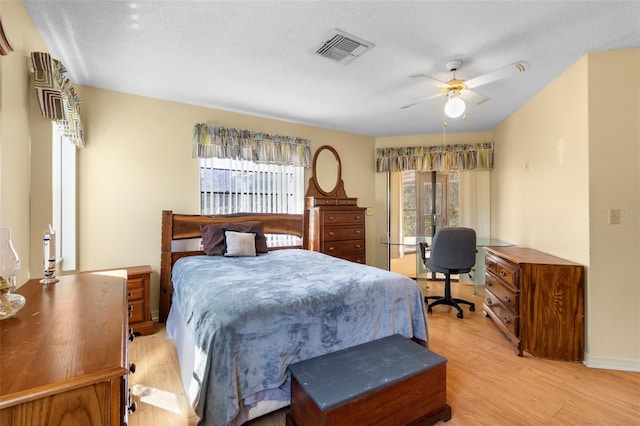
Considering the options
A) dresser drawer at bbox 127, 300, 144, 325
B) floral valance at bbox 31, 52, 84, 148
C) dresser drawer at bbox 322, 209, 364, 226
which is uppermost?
floral valance at bbox 31, 52, 84, 148

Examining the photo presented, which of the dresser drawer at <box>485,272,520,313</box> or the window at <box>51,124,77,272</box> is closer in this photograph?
the dresser drawer at <box>485,272,520,313</box>

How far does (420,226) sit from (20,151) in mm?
4907

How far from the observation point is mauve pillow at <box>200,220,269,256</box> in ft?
10.6

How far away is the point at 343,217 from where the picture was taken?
167 inches

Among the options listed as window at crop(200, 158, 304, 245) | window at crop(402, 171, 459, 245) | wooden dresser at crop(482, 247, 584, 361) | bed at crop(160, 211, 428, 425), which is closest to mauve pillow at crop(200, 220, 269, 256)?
window at crop(200, 158, 304, 245)

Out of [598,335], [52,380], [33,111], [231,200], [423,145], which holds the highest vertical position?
[423,145]

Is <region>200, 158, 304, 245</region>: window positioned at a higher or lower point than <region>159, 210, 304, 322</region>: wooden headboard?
higher

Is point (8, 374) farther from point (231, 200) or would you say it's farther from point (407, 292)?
point (231, 200)

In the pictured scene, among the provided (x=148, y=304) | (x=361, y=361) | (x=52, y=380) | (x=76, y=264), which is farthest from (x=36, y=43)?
(x=361, y=361)

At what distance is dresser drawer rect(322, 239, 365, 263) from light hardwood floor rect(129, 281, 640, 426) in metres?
1.73

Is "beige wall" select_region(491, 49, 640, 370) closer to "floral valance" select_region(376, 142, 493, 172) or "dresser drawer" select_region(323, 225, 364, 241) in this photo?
"floral valance" select_region(376, 142, 493, 172)

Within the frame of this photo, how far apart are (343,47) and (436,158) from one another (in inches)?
119

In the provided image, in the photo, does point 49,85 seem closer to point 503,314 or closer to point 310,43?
point 310,43

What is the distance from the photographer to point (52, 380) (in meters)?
0.67
